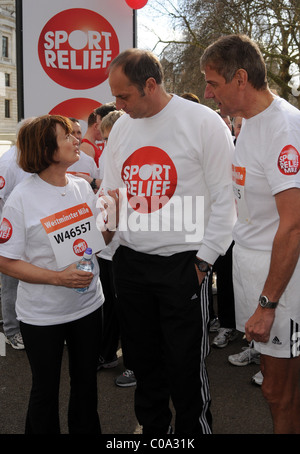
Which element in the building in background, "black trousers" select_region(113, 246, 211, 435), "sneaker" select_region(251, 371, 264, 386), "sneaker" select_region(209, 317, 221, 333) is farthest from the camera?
the building in background

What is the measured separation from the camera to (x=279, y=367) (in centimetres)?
211

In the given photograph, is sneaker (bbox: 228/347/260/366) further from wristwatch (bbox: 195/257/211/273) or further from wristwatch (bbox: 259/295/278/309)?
wristwatch (bbox: 259/295/278/309)

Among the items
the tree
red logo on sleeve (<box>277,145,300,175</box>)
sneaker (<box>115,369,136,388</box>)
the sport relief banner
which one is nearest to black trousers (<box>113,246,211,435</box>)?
red logo on sleeve (<box>277,145,300,175</box>)

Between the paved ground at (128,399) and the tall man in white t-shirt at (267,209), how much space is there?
100 cm

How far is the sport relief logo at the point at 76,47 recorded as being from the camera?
4754 millimetres

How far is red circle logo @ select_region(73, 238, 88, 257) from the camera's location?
2.36m

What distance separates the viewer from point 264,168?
1.99 metres

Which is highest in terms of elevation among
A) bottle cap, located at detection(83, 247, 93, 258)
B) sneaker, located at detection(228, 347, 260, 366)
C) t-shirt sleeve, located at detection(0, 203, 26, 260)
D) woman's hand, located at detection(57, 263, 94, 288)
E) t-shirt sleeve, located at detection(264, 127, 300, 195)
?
t-shirt sleeve, located at detection(264, 127, 300, 195)

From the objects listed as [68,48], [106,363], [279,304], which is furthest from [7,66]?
[279,304]

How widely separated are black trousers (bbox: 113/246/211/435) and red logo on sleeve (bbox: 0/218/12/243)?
1.93ft

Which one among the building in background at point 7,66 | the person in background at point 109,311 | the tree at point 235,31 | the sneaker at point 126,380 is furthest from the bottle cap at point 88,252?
the building in background at point 7,66

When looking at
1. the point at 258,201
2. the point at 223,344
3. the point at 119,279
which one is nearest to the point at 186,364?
the point at 119,279

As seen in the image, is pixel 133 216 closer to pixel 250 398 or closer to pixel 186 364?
pixel 186 364
